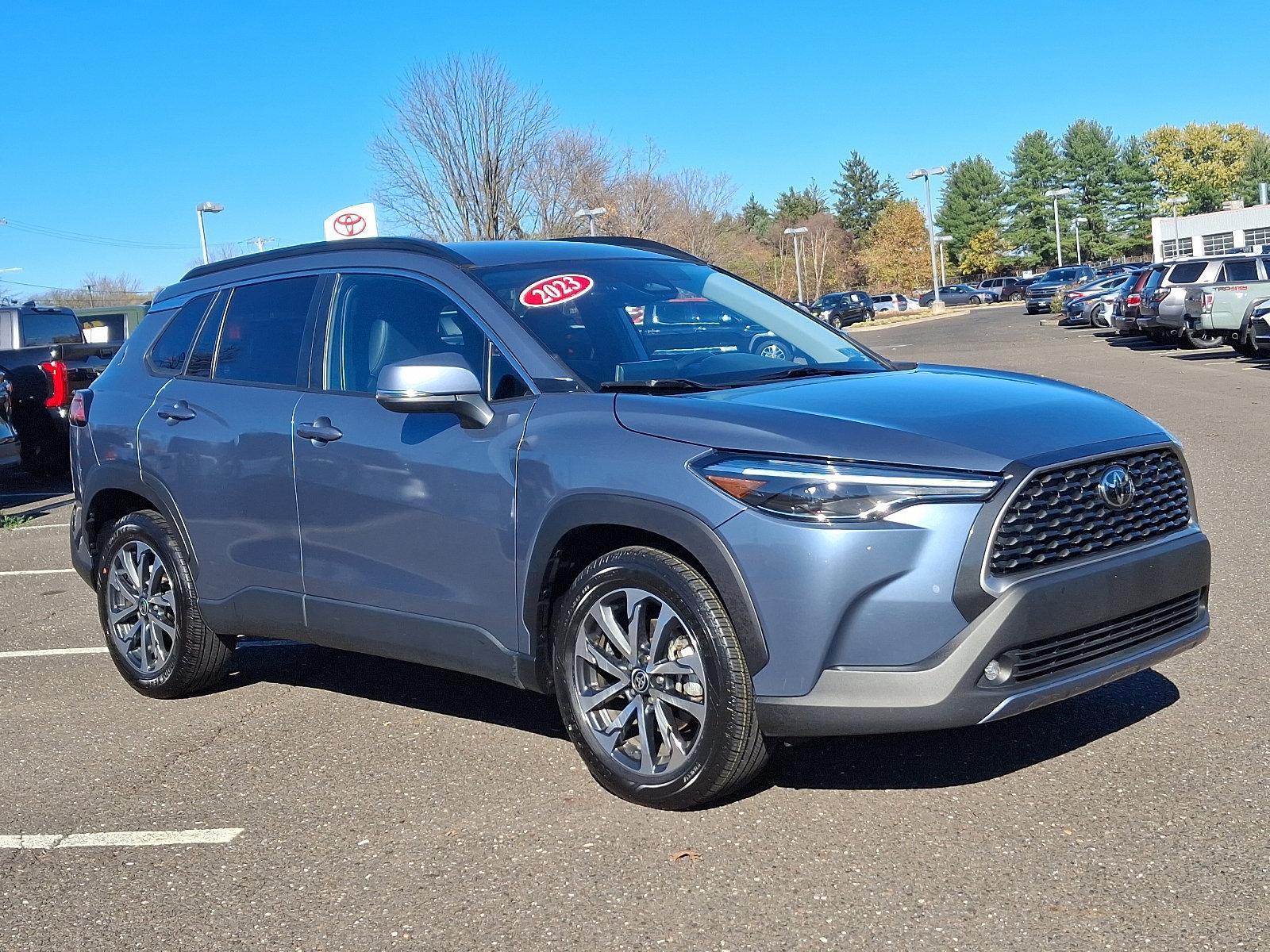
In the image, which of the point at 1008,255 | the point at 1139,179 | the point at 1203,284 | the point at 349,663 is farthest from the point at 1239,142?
the point at 349,663

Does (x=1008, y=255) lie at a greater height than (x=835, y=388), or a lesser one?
greater

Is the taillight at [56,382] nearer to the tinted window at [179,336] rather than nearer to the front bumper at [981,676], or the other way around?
the tinted window at [179,336]

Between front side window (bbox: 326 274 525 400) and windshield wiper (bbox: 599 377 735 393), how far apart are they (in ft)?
1.40

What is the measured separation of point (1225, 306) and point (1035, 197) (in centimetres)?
9777

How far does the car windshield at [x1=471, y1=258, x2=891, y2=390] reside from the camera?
4.55 m

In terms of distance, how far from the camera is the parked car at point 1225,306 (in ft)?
79.4

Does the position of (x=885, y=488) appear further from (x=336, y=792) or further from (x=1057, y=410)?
(x=336, y=792)

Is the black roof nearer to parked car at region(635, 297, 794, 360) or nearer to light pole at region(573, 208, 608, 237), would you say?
parked car at region(635, 297, 794, 360)

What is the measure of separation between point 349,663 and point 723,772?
3046mm

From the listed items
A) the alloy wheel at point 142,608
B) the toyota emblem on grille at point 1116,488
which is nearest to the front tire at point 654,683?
the toyota emblem on grille at point 1116,488

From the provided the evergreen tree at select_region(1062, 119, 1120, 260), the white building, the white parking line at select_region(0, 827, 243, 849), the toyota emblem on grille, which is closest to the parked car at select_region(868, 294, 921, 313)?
the white building

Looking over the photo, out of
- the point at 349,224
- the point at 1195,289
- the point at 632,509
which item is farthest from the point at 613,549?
the point at 1195,289

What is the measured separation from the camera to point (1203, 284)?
83.5 feet

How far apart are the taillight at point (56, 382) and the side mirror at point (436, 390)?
10.4 m
